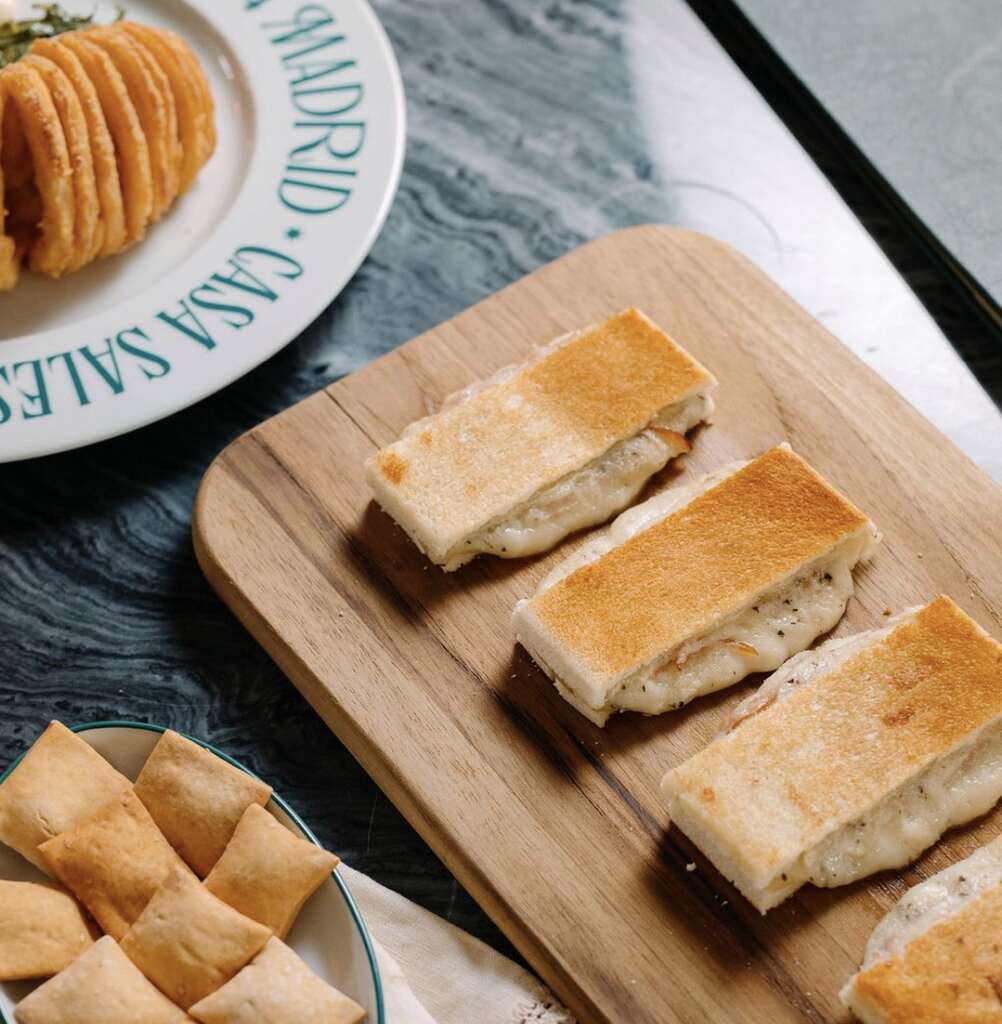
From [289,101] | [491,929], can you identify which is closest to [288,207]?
[289,101]

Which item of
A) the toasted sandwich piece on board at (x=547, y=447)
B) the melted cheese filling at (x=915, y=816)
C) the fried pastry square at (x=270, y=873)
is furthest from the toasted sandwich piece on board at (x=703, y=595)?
the fried pastry square at (x=270, y=873)

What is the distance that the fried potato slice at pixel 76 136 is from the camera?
2736 millimetres

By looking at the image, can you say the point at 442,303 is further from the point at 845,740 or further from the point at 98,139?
the point at 845,740

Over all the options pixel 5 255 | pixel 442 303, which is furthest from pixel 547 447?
pixel 5 255

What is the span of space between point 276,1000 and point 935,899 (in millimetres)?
988

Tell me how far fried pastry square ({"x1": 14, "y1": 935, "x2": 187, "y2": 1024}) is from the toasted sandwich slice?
0.99 metres

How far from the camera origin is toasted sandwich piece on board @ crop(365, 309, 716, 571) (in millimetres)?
2561

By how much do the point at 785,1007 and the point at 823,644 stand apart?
2.03 feet

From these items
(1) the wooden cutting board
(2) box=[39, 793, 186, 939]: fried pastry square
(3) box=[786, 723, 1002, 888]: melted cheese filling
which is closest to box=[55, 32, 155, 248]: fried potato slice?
(1) the wooden cutting board

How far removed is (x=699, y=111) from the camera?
3502 mm

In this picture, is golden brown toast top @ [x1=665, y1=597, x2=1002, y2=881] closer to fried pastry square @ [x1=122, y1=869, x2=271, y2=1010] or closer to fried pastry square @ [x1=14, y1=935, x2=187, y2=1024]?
fried pastry square @ [x1=122, y1=869, x2=271, y2=1010]

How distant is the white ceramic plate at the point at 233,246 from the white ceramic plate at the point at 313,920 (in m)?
0.67

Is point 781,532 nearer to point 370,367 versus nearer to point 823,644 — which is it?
point 823,644

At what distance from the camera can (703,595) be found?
2406 mm
